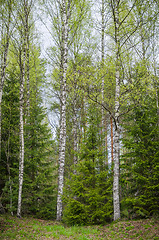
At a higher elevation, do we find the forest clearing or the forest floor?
the forest clearing

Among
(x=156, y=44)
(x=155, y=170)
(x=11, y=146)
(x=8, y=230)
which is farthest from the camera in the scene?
(x=156, y=44)

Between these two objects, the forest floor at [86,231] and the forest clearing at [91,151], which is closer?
the forest floor at [86,231]

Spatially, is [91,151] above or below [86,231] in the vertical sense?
above

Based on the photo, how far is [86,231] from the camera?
20.8 feet

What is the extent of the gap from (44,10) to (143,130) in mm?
9632

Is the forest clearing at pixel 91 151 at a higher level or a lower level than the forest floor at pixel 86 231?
higher

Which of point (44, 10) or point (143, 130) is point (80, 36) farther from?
point (143, 130)

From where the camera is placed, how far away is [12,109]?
9.05m

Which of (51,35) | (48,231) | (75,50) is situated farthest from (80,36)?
(48,231)

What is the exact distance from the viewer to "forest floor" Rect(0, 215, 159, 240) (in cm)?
550

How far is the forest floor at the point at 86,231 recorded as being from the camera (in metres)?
5.50

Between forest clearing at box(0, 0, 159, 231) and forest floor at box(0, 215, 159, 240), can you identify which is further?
forest clearing at box(0, 0, 159, 231)

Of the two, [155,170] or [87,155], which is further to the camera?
[87,155]

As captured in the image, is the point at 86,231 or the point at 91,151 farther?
the point at 91,151
